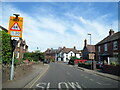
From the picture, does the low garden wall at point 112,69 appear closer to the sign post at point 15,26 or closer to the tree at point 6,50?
the sign post at point 15,26

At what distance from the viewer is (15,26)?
973cm

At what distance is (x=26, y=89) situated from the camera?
7.25 m

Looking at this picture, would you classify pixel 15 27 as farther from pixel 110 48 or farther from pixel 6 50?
pixel 110 48

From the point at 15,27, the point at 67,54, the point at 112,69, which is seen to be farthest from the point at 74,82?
the point at 67,54

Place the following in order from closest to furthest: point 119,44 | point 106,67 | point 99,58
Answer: point 106,67
point 119,44
point 99,58

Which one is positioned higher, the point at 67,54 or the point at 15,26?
the point at 15,26

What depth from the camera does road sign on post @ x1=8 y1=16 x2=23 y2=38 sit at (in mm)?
9664

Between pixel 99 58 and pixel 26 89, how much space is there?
32924 millimetres

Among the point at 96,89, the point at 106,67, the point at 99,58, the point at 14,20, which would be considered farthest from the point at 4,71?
the point at 99,58

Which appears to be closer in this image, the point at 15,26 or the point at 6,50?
the point at 15,26

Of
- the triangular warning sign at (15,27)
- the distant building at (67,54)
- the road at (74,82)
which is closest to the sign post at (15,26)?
the triangular warning sign at (15,27)

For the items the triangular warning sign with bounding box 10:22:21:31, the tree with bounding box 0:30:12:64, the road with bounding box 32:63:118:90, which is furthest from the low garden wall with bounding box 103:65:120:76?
the tree with bounding box 0:30:12:64

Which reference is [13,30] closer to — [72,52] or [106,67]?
[106,67]

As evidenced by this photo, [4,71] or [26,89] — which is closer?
[26,89]
